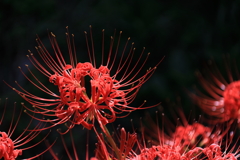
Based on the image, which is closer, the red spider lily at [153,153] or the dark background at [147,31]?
the red spider lily at [153,153]

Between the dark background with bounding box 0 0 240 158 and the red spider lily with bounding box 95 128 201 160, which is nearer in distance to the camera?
the red spider lily with bounding box 95 128 201 160

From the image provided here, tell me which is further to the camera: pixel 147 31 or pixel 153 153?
pixel 147 31

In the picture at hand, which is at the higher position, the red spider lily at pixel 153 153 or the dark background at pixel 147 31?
the dark background at pixel 147 31

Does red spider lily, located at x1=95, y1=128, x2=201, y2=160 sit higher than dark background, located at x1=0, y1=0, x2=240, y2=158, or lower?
lower

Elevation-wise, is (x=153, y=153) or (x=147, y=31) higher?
(x=147, y=31)

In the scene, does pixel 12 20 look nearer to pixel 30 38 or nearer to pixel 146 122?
pixel 30 38

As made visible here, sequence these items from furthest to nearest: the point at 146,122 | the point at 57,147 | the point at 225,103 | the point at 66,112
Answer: the point at 57,147, the point at 146,122, the point at 225,103, the point at 66,112

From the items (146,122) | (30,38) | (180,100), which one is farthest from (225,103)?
(30,38)

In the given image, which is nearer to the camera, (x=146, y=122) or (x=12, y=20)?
(x=146, y=122)
